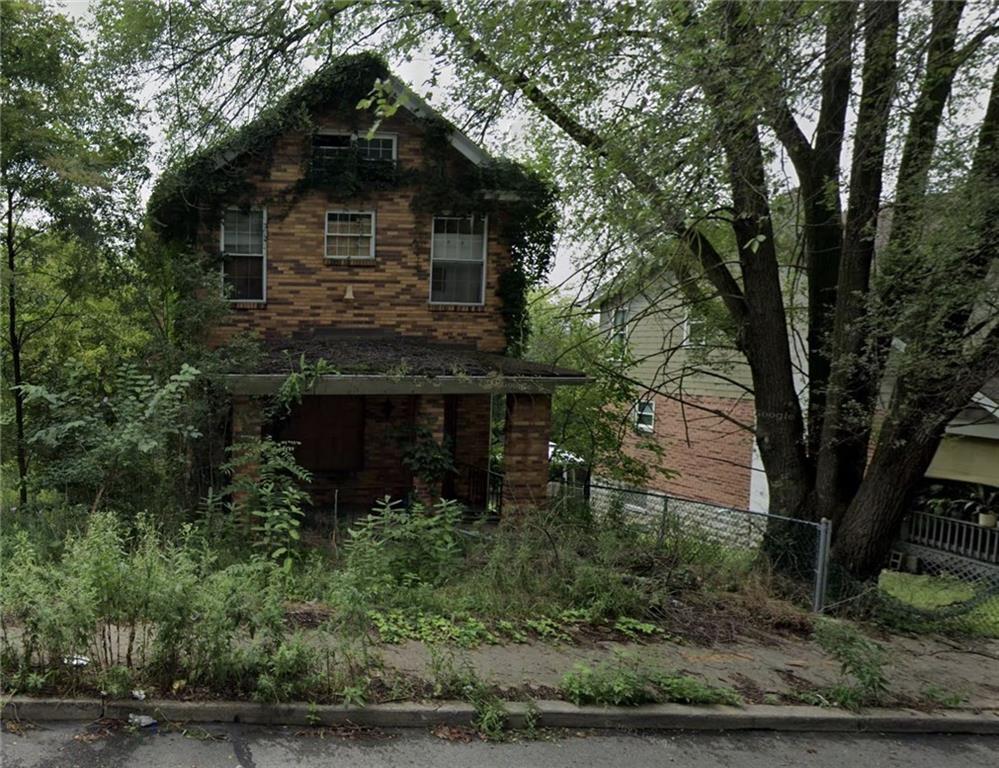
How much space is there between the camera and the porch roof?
10008 millimetres

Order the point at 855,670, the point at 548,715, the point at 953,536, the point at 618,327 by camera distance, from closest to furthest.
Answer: the point at 548,715
the point at 855,670
the point at 618,327
the point at 953,536

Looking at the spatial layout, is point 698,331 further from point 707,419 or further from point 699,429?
point 707,419

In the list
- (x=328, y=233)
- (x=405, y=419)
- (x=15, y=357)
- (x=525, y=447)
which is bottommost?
(x=525, y=447)

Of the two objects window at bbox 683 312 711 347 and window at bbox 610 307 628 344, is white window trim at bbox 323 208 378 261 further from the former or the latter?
window at bbox 683 312 711 347

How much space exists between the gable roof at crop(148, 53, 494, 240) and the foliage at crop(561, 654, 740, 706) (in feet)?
29.0

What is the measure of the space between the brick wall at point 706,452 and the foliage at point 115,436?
10.4 meters

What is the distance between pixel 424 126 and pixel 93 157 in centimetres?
498

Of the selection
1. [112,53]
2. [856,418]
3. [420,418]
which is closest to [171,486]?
[420,418]

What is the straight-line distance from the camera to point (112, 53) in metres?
9.20

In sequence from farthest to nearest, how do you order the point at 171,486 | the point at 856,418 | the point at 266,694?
the point at 171,486
the point at 856,418
the point at 266,694

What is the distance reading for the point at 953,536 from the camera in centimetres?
1317

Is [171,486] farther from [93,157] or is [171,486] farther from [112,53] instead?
[112,53]

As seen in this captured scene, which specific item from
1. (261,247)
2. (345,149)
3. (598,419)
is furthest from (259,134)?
(598,419)

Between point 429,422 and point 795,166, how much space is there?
6.34m
